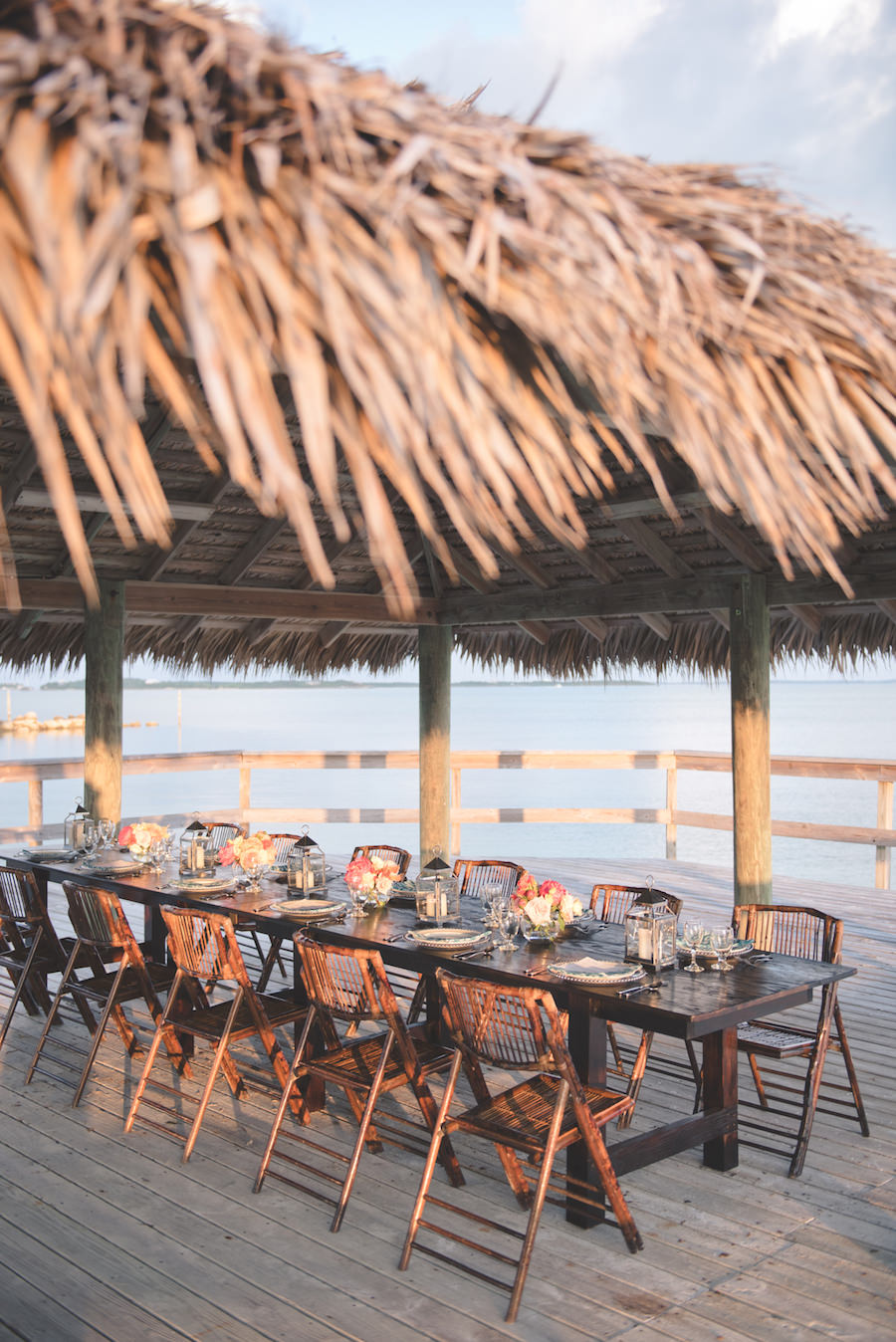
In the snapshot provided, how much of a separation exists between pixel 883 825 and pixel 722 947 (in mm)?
5918

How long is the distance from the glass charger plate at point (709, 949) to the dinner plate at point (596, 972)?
265 mm

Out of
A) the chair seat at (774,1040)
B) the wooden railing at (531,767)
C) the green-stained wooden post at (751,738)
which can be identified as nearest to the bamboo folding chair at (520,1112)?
the chair seat at (774,1040)

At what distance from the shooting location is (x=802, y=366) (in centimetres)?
216

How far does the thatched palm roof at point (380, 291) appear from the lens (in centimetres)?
136

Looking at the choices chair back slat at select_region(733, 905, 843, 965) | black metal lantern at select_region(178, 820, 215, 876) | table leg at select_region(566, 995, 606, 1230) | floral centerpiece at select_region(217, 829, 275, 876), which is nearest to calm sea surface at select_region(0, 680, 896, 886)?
black metal lantern at select_region(178, 820, 215, 876)

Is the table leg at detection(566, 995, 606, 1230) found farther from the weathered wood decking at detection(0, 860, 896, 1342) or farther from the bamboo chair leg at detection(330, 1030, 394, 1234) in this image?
the bamboo chair leg at detection(330, 1030, 394, 1234)

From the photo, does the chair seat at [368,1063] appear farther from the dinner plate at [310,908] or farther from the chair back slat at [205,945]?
the dinner plate at [310,908]

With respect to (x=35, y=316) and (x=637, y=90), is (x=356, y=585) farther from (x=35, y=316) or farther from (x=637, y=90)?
(x=637, y=90)

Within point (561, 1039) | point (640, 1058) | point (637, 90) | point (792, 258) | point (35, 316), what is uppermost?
point (637, 90)

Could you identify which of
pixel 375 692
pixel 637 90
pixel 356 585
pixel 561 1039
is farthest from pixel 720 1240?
pixel 375 692

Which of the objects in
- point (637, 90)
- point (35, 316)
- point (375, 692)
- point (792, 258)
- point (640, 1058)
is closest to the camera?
point (35, 316)

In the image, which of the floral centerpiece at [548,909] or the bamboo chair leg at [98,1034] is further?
the bamboo chair leg at [98,1034]

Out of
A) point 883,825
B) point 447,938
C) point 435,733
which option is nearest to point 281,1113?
point 447,938

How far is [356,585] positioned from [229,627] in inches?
47.9
